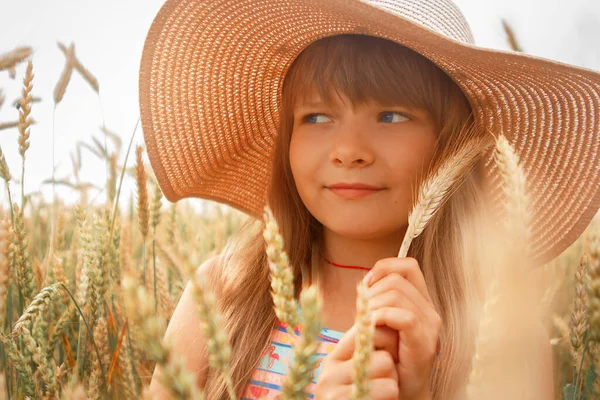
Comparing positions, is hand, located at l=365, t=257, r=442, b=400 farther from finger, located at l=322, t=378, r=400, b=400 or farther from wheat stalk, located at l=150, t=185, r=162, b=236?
wheat stalk, located at l=150, t=185, r=162, b=236

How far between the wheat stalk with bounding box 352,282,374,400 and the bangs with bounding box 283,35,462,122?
2.98 feet

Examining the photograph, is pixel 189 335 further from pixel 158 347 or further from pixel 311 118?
pixel 158 347

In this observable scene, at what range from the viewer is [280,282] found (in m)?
0.54

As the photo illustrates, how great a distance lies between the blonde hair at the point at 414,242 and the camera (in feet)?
4.40

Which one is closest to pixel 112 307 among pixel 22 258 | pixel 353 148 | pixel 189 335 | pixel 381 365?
pixel 189 335

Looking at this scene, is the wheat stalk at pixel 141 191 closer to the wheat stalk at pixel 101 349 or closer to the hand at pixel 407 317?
the wheat stalk at pixel 101 349

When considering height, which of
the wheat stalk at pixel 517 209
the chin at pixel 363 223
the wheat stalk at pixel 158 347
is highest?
the chin at pixel 363 223

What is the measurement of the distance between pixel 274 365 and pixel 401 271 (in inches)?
23.0

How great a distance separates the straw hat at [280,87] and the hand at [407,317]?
468mm

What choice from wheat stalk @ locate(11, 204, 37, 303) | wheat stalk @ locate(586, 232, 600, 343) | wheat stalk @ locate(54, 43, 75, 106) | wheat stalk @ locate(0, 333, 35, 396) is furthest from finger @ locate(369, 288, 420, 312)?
wheat stalk @ locate(54, 43, 75, 106)

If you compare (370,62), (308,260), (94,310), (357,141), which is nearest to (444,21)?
(370,62)

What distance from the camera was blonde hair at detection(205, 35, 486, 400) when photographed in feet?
4.40

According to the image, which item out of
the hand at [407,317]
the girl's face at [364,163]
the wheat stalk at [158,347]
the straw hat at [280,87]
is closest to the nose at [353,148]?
the girl's face at [364,163]

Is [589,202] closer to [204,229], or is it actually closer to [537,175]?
[537,175]
